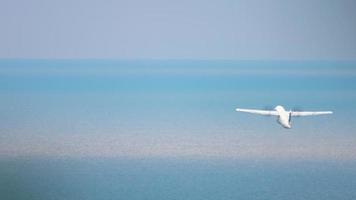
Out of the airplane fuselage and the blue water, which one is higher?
the airplane fuselage

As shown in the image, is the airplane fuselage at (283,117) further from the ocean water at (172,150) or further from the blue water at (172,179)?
the blue water at (172,179)

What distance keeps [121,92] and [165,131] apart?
55137 mm

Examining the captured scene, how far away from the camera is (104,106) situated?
314ft

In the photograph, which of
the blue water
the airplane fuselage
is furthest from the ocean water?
the airplane fuselage

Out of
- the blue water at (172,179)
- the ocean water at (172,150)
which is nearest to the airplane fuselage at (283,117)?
the ocean water at (172,150)

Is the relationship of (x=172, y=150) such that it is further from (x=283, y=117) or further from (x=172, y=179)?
(x=172, y=179)

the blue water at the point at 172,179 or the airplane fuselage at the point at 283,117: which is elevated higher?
the airplane fuselage at the point at 283,117

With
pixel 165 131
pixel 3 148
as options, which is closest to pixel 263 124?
pixel 165 131

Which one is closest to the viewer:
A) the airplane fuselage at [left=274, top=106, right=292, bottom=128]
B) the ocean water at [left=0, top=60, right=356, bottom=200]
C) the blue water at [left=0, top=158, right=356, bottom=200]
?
the blue water at [left=0, top=158, right=356, bottom=200]

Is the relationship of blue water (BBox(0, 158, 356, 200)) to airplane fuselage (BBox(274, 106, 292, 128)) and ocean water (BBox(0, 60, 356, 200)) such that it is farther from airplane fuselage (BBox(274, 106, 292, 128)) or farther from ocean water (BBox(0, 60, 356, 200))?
airplane fuselage (BBox(274, 106, 292, 128))

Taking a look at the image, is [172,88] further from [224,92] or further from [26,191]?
[26,191]

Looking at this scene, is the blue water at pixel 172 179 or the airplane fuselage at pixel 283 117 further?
the airplane fuselage at pixel 283 117

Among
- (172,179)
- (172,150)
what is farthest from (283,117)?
(172,179)

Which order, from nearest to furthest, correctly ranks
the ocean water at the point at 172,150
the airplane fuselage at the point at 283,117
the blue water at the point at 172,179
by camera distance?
the blue water at the point at 172,179 < the ocean water at the point at 172,150 < the airplane fuselage at the point at 283,117
